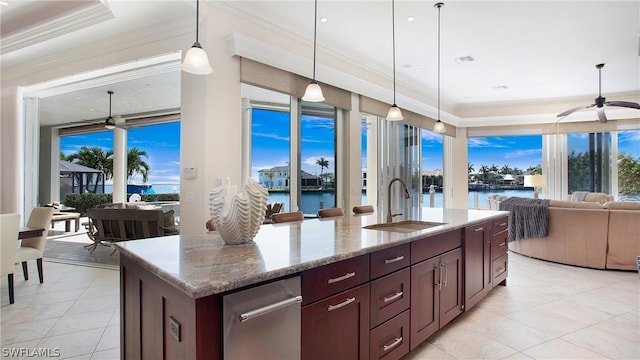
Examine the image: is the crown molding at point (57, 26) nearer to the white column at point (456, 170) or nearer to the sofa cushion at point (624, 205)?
the sofa cushion at point (624, 205)

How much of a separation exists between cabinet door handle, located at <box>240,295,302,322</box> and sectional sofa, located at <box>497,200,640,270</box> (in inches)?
184

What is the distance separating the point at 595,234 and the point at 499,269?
196cm

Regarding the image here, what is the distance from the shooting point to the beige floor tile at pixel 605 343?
2206 millimetres

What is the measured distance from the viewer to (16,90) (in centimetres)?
476

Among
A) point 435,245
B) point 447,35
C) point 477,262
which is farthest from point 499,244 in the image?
point 447,35

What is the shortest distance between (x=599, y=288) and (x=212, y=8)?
5045 millimetres

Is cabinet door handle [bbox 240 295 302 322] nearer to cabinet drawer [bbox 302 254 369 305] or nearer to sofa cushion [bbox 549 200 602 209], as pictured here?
cabinet drawer [bbox 302 254 369 305]

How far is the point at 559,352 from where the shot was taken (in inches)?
87.0

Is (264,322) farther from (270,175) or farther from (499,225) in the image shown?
(270,175)

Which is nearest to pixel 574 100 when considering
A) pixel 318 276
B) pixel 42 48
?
pixel 318 276

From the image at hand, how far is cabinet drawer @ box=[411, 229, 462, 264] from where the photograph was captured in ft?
6.75

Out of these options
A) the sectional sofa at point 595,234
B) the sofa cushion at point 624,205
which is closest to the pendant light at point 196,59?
the sectional sofa at point 595,234

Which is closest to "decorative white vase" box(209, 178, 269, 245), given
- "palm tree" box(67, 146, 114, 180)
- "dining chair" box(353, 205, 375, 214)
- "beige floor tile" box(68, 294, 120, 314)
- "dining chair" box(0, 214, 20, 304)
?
"dining chair" box(353, 205, 375, 214)

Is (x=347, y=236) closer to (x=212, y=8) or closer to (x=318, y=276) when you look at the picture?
(x=318, y=276)
